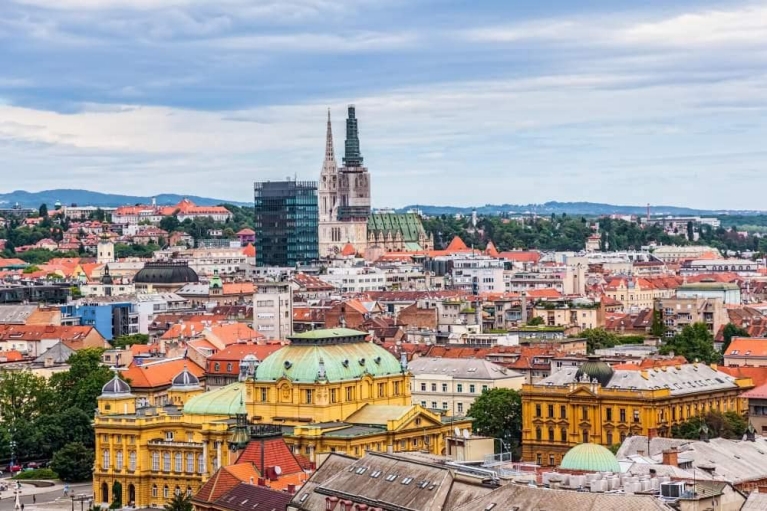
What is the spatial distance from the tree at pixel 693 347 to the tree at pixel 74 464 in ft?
167

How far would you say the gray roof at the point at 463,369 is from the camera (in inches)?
5477

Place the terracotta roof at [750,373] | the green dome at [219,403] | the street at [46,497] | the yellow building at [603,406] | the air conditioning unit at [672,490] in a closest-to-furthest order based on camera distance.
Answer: the air conditioning unit at [672,490] < the street at [46,497] < the green dome at [219,403] < the yellow building at [603,406] < the terracotta roof at [750,373]

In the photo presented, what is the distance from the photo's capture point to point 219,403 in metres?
117

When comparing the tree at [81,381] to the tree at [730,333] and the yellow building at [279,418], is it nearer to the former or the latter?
the yellow building at [279,418]

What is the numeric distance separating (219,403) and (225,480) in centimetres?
2891

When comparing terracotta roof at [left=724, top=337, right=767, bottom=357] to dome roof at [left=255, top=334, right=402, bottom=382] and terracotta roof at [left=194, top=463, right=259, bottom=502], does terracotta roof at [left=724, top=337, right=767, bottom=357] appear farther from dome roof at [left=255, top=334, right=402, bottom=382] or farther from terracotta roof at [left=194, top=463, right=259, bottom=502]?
terracotta roof at [left=194, top=463, right=259, bottom=502]

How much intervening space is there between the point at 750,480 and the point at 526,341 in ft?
280

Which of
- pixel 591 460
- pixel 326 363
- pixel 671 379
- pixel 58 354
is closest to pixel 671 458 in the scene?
pixel 591 460

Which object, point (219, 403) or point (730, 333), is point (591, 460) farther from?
point (730, 333)

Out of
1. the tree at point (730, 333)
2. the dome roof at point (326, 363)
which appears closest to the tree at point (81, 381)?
the dome roof at point (326, 363)

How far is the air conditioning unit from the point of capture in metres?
70.1

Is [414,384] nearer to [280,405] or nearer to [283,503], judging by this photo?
[280,405]

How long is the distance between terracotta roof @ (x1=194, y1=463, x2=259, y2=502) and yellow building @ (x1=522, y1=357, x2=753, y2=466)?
113 feet

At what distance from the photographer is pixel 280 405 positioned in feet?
374
